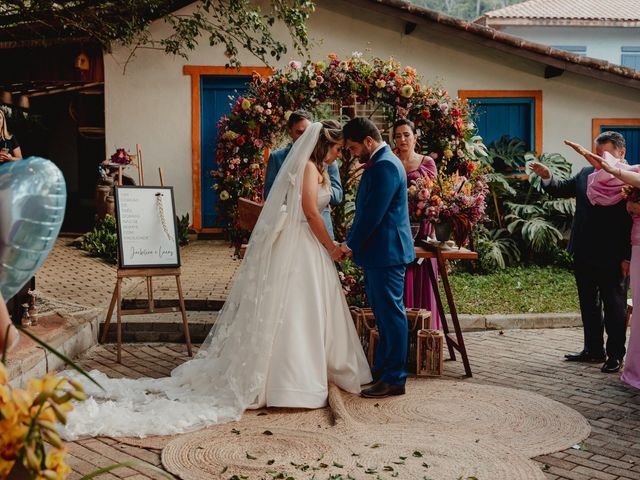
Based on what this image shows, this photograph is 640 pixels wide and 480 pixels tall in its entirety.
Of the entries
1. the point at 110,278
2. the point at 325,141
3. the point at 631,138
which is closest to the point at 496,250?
the point at 631,138

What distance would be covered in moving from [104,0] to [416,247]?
5.10m

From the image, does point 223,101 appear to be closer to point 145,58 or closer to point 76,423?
point 145,58

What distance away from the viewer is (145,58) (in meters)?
12.7

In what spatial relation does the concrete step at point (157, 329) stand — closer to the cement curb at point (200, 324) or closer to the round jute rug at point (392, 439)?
the cement curb at point (200, 324)

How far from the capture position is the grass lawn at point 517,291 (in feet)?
29.3

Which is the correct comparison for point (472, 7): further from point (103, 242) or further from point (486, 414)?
point (486, 414)

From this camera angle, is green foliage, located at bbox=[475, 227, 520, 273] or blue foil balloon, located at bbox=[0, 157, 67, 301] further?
green foliage, located at bbox=[475, 227, 520, 273]

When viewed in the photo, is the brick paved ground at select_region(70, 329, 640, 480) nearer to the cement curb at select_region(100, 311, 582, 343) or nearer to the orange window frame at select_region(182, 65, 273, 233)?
the cement curb at select_region(100, 311, 582, 343)

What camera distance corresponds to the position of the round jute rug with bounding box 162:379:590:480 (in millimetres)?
4059

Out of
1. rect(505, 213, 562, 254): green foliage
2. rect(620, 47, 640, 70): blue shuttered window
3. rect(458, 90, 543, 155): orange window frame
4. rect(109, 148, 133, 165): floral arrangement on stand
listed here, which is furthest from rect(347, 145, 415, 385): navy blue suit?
rect(620, 47, 640, 70): blue shuttered window

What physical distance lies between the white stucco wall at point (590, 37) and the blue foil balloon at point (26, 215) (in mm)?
23259

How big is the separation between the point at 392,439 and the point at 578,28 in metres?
21.7

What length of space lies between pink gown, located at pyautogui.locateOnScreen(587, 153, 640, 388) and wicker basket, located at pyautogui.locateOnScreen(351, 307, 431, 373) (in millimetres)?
1637

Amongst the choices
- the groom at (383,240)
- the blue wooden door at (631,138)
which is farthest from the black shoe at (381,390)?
the blue wooden door at (631,138)
